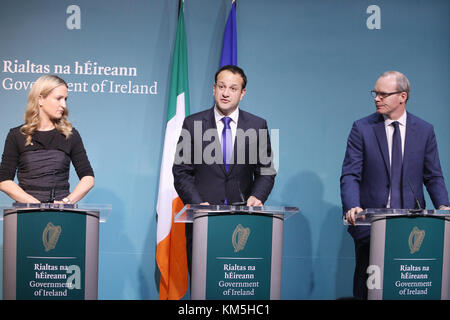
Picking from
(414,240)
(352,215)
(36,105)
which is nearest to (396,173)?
(352,215)

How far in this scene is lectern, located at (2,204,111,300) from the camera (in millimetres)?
3191

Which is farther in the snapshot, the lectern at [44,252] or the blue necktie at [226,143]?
the blue necktie at [226,143]

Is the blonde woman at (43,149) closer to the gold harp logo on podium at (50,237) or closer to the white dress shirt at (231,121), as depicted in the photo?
the gold harp logo on podium at (50,237)

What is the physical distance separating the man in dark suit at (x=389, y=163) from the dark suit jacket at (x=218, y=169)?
1.99 feet

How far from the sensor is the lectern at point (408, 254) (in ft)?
10.8

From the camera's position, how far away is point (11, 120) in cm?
545

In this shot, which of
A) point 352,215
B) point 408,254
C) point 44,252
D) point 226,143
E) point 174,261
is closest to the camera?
point 44,252

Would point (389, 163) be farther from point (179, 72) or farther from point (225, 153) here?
point (179, 72)

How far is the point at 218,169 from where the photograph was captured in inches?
161

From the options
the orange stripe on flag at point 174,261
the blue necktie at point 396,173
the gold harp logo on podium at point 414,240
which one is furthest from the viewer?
the orange stripe on flag at point 174,261

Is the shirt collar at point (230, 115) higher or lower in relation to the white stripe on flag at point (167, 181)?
higher

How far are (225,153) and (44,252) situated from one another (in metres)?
1.49

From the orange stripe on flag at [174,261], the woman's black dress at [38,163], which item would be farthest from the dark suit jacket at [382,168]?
the woman's black dress at [38,163]

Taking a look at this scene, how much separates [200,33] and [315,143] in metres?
1.57
